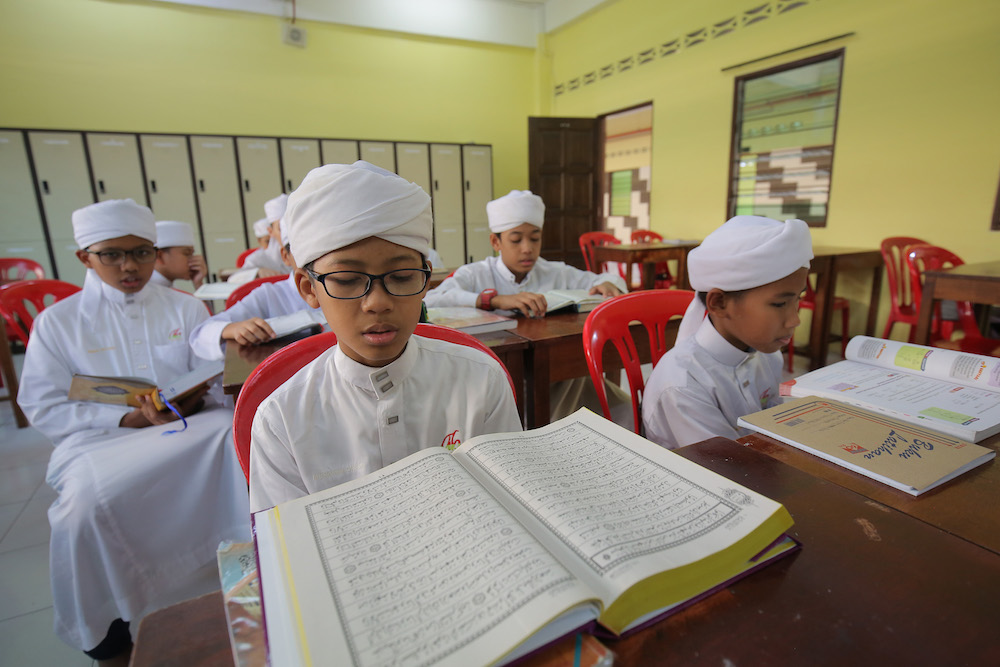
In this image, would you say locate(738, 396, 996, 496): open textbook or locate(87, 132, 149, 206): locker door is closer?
locate(738, 396, 996, 496): open textbook

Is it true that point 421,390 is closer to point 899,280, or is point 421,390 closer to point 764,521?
point 764,521

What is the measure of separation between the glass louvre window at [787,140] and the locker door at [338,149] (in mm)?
4149

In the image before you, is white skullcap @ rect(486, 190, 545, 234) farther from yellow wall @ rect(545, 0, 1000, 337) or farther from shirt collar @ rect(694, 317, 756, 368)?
yellow wall @ rect(545, 0, 1000, 337)

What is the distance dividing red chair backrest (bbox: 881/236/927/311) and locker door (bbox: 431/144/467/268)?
4.44 metres

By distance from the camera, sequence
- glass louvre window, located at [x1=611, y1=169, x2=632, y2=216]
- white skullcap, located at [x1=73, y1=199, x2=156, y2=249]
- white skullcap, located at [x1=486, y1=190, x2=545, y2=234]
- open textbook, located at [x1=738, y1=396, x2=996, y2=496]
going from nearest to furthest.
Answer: open textbook, located at [x1=738, y1=396, x2=996, y2=496] → white skullcap, located at [x1=73, y1=199, x2=156, y2=249] → white skullcap, located at [x1=486, y1=190, x2=545, y2=234] → glass louvre window, located at [x1=611, y1=169, x2=632, y2=216]

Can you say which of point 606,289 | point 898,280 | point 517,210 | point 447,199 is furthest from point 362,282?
point 447,199

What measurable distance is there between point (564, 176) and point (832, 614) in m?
6.28

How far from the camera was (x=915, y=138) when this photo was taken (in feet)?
11.8

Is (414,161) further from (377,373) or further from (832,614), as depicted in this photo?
(832,614)

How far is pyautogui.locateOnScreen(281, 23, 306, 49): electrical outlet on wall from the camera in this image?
577cm

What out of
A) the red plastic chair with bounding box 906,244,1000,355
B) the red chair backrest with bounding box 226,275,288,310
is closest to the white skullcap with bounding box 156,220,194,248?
the red chair backrest with bounding box 226,275,288,310

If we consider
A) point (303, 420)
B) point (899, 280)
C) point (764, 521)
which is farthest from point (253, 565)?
Result: point (899, 280)

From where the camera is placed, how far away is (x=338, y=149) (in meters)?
5.97

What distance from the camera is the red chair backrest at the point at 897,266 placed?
3.45 meters
